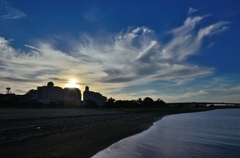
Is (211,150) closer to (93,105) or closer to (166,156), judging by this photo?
(166,156)

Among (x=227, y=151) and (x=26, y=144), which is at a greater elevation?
(x=26, y=144)

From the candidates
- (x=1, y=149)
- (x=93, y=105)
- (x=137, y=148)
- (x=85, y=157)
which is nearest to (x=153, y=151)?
(x=137, y=148)

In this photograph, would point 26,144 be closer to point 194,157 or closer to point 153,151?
point 153,151

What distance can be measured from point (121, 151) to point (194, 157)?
5490 millimetres

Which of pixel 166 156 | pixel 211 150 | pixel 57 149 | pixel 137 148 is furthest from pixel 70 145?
pixel 211 150

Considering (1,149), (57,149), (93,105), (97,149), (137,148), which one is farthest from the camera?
(93,105)

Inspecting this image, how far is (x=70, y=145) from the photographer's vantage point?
15766mm

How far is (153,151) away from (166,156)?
1.68 metres

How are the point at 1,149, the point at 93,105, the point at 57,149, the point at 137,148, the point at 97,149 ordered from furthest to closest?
the point at 93,105 → the point at 137,148 → the point at 97,149 → the point at 57,149 → the point at 1,149

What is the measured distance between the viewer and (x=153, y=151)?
16406 millimetres

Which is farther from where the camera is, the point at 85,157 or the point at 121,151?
the point at 121,151

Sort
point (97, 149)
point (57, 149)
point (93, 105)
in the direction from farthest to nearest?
point (93, 105)
point (97, 149)
point (57, 149)

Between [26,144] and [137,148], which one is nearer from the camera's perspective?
[26,144]

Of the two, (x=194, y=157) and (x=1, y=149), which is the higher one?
(x=1, y=149)
